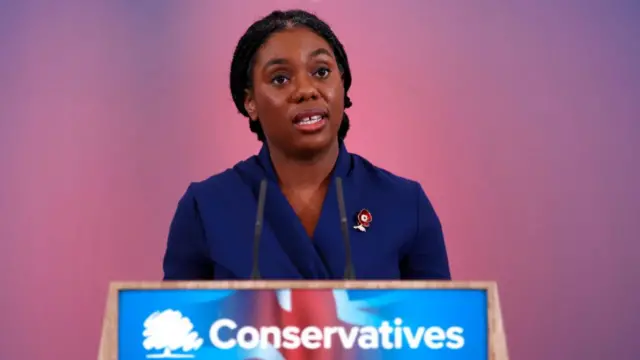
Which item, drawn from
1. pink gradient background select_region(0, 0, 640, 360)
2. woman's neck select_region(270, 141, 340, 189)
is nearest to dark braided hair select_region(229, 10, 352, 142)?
woman's neck select_region(270, 141, 340, 189)

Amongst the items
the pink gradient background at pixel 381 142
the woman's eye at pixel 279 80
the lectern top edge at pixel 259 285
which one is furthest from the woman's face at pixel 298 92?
the pink gradient background at pixel 381 142

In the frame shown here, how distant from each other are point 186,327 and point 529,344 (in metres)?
1.45

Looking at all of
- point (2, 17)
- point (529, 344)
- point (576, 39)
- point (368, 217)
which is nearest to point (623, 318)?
point (529, 344)

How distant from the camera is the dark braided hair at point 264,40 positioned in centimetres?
140

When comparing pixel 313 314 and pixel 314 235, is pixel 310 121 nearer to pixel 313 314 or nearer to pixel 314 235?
pixel 314 235

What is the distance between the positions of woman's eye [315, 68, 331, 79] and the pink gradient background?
77 centimetres

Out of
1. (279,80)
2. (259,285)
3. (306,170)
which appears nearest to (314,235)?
(306,170)

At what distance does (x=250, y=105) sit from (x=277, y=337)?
0.69m

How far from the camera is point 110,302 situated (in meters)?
0.84

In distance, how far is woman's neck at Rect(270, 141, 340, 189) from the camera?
4.44 feet

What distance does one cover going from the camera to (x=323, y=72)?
135 centimetres

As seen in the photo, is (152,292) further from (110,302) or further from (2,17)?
(2,17)

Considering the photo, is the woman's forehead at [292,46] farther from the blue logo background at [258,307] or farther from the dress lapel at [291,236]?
the blue logo background at [258,307]

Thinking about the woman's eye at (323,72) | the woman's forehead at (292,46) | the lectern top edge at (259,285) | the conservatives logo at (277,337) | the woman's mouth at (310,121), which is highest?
the woman's forehead at (292,46)
